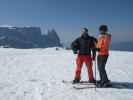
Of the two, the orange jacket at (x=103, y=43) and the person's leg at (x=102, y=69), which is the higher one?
the orange jacket at (x=103, y=43)

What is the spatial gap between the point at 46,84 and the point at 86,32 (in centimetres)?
271

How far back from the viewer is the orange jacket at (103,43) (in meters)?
9.52

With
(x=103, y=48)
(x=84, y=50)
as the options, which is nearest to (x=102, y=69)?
(x=103, y=48)

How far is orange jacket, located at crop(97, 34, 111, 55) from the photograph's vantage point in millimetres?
9523

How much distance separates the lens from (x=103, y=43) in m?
9.57

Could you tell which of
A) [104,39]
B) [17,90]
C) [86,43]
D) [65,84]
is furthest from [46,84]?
[104,39]

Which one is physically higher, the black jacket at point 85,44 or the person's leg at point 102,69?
the black jacket at point 85,44

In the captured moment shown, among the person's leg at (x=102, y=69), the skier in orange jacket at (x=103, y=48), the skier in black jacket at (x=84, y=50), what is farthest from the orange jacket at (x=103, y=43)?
the skier in black jacket at (x=84, y=50)

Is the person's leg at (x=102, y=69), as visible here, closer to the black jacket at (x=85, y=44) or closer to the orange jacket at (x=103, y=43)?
the orange jacket at (x=103, y=43)

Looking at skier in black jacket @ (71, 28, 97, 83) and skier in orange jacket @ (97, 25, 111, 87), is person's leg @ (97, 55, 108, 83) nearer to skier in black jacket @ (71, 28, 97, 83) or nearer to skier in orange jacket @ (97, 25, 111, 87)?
skier in orange jacket @ (97, 25, 111, 87)

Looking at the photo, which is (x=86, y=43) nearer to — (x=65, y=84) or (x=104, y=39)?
(x=104, y=39)

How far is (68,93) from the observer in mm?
8570

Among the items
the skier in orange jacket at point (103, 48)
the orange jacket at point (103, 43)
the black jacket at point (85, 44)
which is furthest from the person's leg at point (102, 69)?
the black jacket at point (85, 44)

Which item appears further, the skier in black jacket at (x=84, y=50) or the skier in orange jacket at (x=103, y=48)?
the skier in black jacket at (x=84, y=50)
